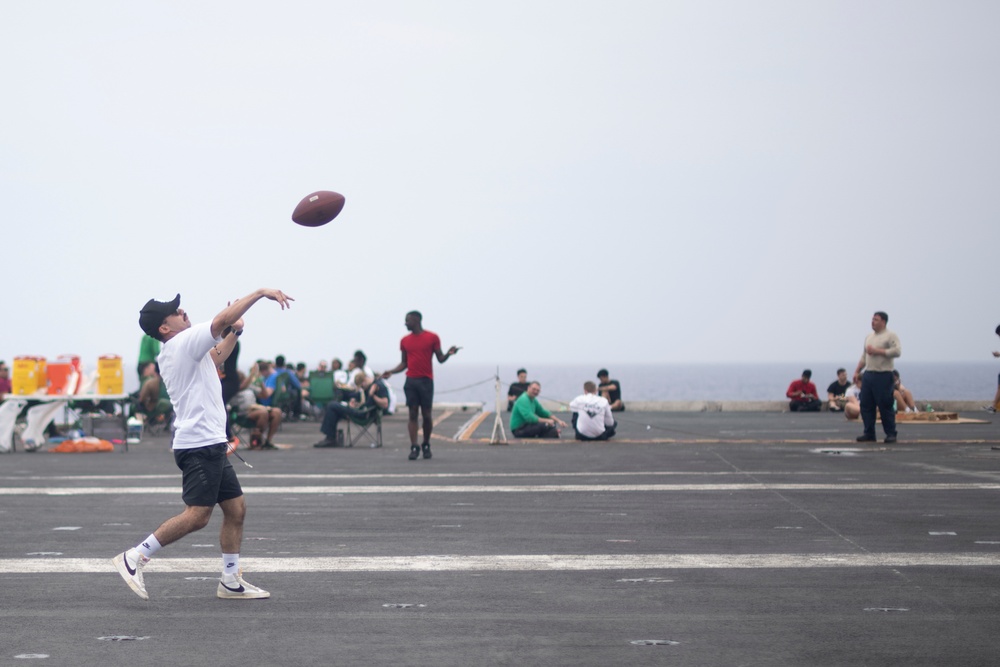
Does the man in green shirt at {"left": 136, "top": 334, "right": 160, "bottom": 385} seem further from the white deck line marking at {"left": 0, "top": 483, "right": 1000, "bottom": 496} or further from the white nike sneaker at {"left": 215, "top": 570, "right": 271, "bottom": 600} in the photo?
the white nike sneaker at {"left": 215, "top": 570, "right": 271, "bottom": 600}

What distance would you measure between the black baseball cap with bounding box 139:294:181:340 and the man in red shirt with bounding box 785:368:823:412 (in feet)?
91.4

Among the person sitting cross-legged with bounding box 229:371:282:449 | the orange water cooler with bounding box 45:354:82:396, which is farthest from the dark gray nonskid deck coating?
the orange water cooler with bounding box 45:354:82:396

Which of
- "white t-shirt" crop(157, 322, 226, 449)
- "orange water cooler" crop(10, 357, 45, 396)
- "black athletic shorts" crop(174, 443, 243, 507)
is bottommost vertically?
"black athletic shorts" crop(174, 443, 243, 507)

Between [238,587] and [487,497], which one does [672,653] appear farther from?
[487,497]

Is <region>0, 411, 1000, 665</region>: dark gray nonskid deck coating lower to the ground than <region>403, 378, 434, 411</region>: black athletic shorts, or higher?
lower

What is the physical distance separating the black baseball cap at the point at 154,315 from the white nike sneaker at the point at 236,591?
1553 mm

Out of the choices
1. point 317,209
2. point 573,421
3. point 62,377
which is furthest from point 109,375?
point 317,209

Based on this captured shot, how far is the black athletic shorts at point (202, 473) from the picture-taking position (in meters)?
6.97

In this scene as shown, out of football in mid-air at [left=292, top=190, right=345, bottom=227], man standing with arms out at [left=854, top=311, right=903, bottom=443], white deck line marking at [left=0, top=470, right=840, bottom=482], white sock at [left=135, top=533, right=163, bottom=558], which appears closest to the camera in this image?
white sock at [left=135, top=533, right=163, bottom=558]

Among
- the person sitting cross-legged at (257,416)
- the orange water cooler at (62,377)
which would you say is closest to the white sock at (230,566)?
the person sitting cross-legged at (257,416)

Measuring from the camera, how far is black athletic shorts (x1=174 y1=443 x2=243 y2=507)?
6969mm

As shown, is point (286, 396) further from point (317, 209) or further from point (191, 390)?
point (191, 390)

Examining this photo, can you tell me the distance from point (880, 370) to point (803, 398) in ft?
49.4

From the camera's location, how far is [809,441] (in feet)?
64.0
